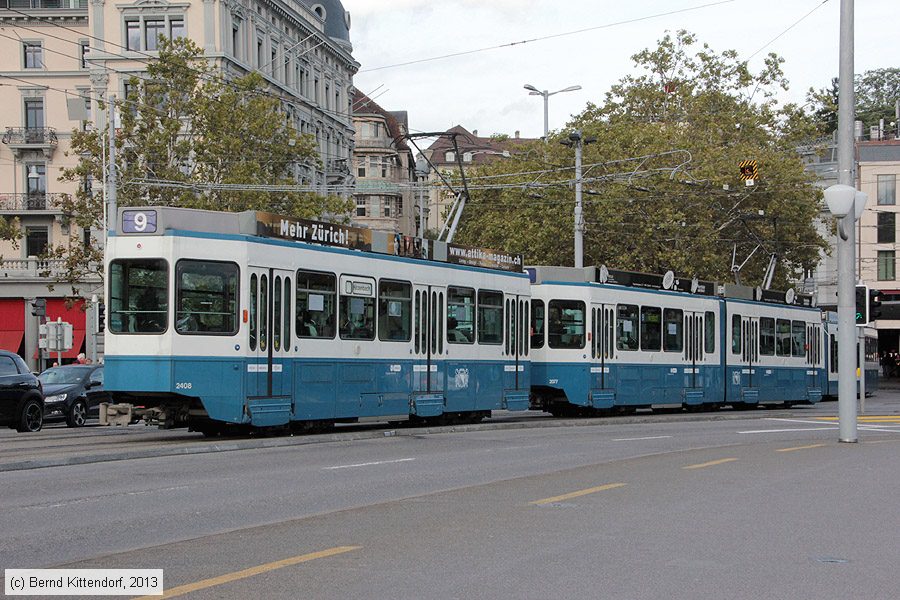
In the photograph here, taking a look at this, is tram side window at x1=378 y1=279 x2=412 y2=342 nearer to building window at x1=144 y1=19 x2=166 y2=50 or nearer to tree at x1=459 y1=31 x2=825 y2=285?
tree at x1=459 y1=31 x2=825 y2=285

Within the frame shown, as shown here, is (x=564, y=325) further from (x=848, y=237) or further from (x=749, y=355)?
(x=848, y=237)

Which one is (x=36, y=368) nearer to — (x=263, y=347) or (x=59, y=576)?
(x=263, y=347)

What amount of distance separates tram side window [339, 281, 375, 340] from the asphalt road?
2817 millimetres

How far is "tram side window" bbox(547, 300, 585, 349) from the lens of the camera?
1152 inches

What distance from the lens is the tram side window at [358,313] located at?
2191cm

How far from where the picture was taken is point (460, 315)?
25562 millimetres

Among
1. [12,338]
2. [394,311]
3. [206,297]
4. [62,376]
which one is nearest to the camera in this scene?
[206,297]

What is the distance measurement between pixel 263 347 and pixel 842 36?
965 cm

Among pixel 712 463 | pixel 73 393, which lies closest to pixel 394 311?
pixel 712 463

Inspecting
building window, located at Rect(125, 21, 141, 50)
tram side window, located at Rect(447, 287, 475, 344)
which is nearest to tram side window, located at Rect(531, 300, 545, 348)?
tram side window, located at Rect(447, 287, 475, 344)

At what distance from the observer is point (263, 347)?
19.9 metres

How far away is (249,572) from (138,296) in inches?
455

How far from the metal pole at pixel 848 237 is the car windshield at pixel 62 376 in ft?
59.5

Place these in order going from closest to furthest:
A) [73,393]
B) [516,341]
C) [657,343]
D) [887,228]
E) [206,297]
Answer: [206,297] → [516,341] → [73,393] → [657,343] → [887,228]
